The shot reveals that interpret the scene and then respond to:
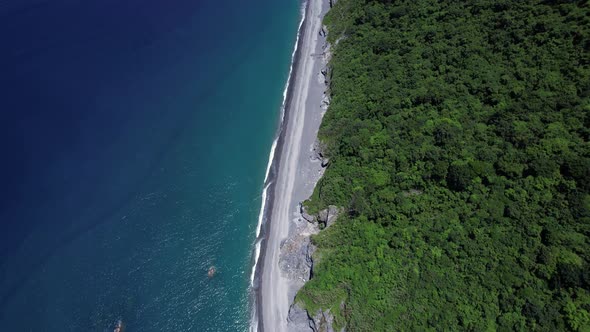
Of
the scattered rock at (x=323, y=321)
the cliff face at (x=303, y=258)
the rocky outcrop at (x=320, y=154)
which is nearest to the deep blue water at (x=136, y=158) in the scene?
the cliff face at (x=303, y=258)

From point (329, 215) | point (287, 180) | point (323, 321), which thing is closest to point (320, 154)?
point (287, 180)

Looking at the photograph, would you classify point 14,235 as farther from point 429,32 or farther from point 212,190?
point 429,32

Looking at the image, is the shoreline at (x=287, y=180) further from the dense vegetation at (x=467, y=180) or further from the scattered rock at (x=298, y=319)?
the dense vegetation at (x=467, y=180)

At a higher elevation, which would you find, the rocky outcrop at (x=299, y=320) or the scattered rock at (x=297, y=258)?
the scattered rock at (x=297, y=258)

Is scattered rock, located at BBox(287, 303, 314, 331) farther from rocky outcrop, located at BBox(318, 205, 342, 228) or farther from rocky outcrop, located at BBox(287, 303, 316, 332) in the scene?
rocky outcrop, located at BBox(318, 205, 342, 228)

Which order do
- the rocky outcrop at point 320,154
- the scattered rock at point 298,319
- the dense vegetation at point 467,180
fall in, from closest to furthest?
the dense vegetation at point 467,180 < the scattered rock at point 298,319 < the rocky outcrop at point 320,154

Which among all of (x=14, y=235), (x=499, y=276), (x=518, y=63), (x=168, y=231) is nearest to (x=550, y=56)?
(x=518, y=63)

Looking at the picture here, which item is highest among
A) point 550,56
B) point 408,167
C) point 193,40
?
point 193,40
